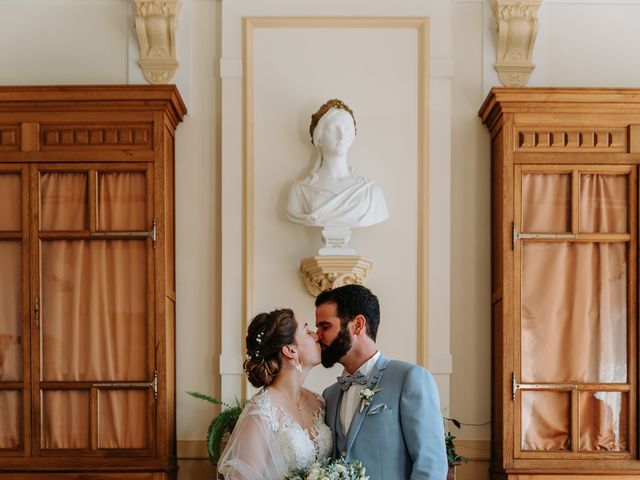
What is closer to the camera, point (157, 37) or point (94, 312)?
point (94, 312)

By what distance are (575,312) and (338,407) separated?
6.41ft

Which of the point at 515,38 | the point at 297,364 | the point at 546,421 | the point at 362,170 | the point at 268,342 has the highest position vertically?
the point at 515,38

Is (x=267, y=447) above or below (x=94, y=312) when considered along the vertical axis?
below

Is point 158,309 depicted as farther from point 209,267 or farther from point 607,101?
point 607,101

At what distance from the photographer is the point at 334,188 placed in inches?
226

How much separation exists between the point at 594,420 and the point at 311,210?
202cm

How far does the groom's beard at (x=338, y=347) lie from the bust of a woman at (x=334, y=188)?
168 centimetres

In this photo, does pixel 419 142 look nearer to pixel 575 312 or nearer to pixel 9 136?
pixel 575 312

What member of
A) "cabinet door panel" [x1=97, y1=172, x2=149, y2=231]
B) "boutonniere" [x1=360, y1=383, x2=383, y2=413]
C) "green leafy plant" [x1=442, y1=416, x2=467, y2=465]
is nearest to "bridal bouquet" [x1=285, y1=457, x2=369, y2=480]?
"boutonniere" [x1=360, y1=383, x2=383, y2=413]

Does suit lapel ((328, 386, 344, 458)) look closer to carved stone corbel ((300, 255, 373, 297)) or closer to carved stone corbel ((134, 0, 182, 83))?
carved stone corbel ((300, 255, 373, 297))

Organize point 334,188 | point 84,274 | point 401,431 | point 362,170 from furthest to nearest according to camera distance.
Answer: point 362,170
point 334,188
point 84,274
point 401,431

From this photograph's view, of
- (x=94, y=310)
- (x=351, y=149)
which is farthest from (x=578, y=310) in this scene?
(x=94, y=310)

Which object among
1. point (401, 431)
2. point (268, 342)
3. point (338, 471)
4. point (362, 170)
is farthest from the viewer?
point (362, 170)

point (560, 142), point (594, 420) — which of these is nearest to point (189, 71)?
point (560, 142)
